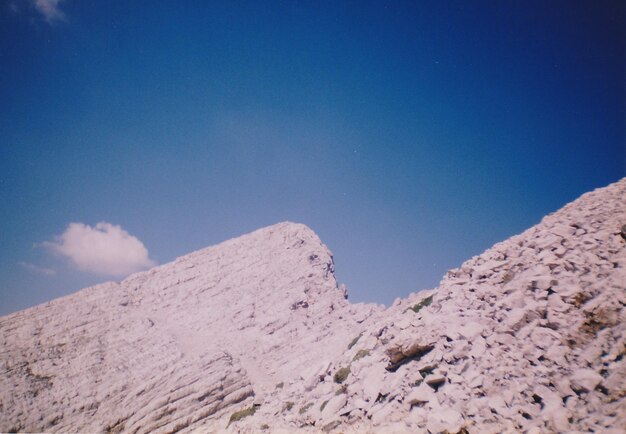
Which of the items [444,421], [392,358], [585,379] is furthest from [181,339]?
[585,379]

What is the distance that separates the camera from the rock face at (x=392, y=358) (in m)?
9.68

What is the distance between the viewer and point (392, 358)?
47.6ft

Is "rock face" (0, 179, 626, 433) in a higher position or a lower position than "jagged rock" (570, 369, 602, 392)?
higher

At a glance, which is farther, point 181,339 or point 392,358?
point 181,339

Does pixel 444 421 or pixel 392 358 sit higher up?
pixel 392 358

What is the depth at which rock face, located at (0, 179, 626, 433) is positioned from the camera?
9.68 meters

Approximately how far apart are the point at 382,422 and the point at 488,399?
3708mm

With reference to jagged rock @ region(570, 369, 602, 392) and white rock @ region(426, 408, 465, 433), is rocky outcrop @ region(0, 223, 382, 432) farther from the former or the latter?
jagged rock @ region(570, 369, 602, 392)

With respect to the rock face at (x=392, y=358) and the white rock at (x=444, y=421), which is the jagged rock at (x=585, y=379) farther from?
the white rock at (x=444, y=421)

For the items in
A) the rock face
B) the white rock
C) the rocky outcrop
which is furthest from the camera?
the rocky outcrop

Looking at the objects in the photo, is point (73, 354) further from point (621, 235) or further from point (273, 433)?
point (621, 235)

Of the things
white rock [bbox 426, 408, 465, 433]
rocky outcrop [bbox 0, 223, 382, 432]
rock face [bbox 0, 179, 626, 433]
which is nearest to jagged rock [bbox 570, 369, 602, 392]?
rock face [bbox 0, 179, 626, 433]

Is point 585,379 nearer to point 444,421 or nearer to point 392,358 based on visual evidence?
point 444,421

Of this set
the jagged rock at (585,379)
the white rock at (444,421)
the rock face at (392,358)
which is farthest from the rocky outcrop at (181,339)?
the jagged rock at (585,379)
